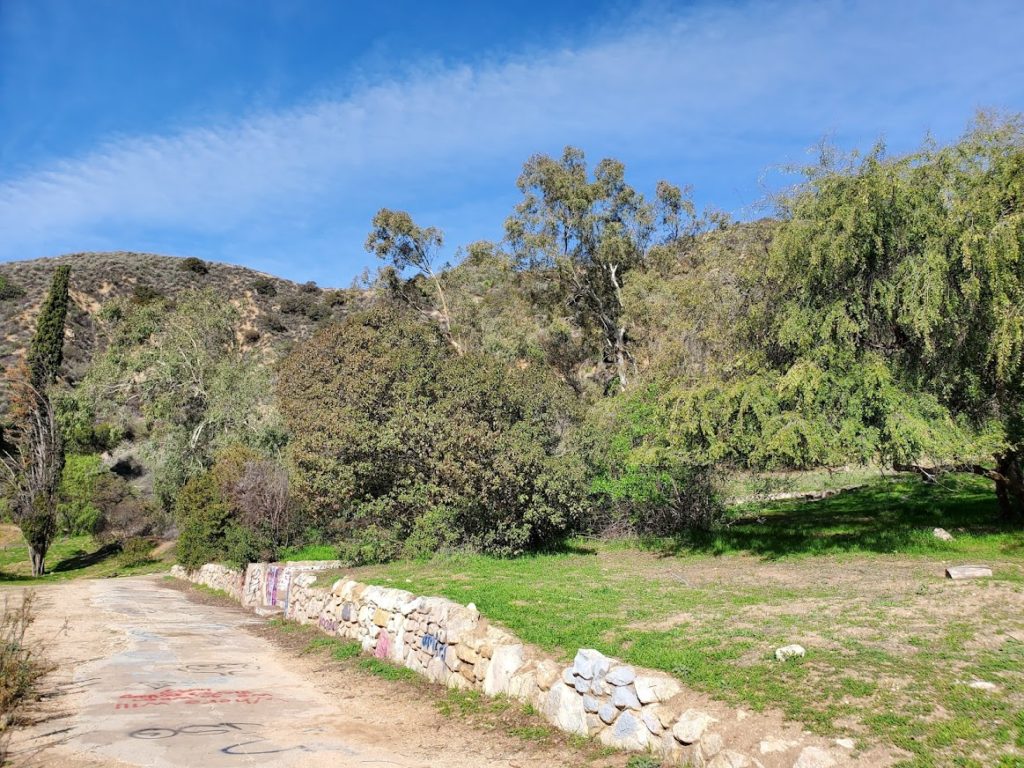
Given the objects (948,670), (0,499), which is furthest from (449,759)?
(0,499)

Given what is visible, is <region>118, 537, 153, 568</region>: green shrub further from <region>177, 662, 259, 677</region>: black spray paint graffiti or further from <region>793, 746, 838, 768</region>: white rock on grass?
<region>793, 746, 838, 768</region>: white rock on grass

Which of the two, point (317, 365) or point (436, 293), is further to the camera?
point (436, 293)

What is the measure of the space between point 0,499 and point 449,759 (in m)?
36.3

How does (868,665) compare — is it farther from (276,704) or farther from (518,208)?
(518,208)

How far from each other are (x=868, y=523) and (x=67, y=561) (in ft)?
109

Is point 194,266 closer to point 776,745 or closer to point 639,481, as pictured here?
point 639,481

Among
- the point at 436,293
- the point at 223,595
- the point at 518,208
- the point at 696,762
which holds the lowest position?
the point at 223,595

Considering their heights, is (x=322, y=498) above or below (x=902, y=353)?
below

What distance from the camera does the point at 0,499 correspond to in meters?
32.9

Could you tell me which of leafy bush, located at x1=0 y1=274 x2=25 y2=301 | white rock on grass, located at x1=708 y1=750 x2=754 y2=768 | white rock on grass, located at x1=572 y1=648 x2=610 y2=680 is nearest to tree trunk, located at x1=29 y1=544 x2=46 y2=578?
white rock on grass, located at x1=572 y1=648 x2=610 y2=680

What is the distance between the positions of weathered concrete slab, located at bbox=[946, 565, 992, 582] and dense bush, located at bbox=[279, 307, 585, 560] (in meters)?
8.32

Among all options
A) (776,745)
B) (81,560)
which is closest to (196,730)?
(776,745)

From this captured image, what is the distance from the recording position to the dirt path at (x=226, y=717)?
5.95m

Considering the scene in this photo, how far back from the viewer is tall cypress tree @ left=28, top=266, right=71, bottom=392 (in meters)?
35.8
